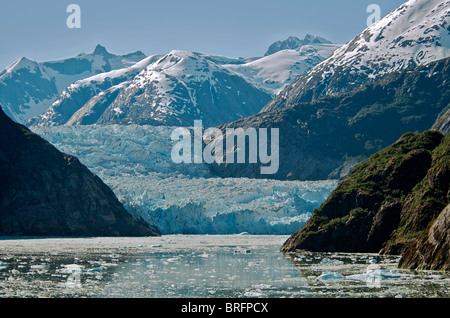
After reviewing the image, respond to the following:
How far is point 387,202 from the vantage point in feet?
197

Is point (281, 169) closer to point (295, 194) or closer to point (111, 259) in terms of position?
point (295, 194)

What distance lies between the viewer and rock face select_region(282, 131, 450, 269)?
53.3 meters

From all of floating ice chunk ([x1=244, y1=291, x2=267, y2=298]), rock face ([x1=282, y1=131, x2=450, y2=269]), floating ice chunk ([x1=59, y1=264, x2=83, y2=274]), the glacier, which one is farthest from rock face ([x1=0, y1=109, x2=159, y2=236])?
floating ice chunk ([x1=244, y1=291, x2=267, y2=298])

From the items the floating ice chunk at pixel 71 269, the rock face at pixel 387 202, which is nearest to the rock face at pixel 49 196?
the rock face at pixel 387 202

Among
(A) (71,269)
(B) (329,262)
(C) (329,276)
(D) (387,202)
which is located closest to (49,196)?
(A) (71,269)

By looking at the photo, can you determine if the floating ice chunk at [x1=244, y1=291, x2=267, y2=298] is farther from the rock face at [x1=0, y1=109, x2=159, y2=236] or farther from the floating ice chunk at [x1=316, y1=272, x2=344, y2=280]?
the rock face at [x1=0, y1=109, x2=159, y2=236]

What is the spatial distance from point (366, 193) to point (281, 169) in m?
123

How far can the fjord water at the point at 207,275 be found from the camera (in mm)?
35125

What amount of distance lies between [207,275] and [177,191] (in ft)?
227

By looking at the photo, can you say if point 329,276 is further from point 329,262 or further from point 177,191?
point 177,191

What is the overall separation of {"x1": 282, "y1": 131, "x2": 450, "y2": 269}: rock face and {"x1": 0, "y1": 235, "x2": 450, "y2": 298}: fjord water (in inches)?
121

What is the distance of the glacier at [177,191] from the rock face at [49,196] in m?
5.79

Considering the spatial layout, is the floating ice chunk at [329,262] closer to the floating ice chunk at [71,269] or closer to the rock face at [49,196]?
the floating ice chunk at [71,269]
